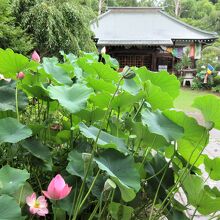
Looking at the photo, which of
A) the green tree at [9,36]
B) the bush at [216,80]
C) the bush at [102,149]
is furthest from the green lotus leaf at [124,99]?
the bush at [216,80]

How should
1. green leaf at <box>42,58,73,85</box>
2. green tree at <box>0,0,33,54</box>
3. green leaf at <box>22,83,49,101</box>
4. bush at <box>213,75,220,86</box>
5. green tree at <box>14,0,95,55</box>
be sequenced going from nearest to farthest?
green leaf at <box>22,83,49,101</box> → green leaf at <box>42,58,73,85</box> → green tree at <box>0,0,33,54</box> → green tree at <box>14,0,95,55</box> → bush at <box>213,75,220,86</box>

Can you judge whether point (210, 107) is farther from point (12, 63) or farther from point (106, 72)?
point (12, 63)

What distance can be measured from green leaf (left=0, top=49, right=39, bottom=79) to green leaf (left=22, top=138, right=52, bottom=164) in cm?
25

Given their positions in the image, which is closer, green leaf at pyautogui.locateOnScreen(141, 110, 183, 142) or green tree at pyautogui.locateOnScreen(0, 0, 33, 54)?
green leaf at pyautogui.locateOnScreen(141, 110, 183, 142)

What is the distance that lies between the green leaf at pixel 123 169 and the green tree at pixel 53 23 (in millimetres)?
4772

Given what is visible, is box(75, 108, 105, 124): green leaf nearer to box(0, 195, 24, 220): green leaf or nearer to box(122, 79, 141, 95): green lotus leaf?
box(122, 79, 141, 95): green lotus leaf

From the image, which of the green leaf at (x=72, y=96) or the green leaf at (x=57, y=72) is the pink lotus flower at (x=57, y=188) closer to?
the green leaf at (x=72, y=96)

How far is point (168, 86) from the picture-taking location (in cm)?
112

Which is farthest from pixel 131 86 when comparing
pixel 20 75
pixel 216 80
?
pixel 216 80

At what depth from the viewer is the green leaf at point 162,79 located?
1.10 m

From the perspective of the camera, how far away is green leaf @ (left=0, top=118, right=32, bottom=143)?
32.6 inches

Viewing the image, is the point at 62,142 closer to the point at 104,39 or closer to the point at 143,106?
the point at 143,106

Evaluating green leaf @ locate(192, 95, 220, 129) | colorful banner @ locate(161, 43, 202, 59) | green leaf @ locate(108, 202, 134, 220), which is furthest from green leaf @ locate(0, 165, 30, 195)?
colorful banner @ locate(161, 43, 202, 59)

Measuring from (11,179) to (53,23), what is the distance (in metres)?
5.01
